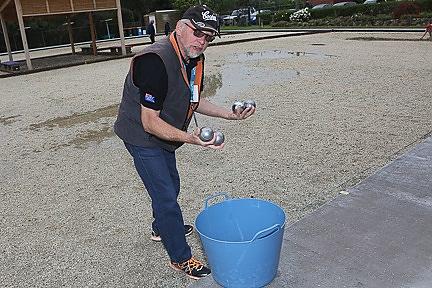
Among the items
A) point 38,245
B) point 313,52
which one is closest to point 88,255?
point 38,245

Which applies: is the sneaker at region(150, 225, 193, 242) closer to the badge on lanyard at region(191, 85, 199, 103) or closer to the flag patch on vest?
the badge on lanyard at region(191, 85, 199, 103)

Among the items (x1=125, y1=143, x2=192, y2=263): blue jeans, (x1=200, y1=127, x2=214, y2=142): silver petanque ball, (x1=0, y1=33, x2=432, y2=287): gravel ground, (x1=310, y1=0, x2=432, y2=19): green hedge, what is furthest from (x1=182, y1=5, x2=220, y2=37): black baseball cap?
(x1=310, y1=0, x2=432, y2=19): green hedge

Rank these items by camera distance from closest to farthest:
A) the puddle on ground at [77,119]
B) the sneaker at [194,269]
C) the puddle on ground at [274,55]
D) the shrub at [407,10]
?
the sneaker at [194,269], the puddle on ground at [77,119], the puddle on ground at [274,55], the shrub at [407,10]

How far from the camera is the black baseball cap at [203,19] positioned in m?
2.48

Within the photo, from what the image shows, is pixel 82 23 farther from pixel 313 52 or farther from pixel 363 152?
pixel 363 152

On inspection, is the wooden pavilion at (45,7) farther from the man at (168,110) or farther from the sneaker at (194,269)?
the sneaker at (194,269)

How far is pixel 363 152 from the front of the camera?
528 centimetres

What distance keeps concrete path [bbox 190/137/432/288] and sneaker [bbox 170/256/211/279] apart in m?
0.07

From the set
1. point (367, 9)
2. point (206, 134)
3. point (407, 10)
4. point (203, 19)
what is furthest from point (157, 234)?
point (367, 9)

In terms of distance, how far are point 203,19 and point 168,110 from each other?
59cm

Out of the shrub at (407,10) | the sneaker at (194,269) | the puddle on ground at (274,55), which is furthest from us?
the shrub at (407,10)

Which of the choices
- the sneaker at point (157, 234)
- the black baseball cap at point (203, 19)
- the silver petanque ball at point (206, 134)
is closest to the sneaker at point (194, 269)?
the sneaker at point (157, 234)

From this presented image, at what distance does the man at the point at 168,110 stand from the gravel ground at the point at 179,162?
0.47 metres

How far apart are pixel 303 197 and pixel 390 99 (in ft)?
14.6
